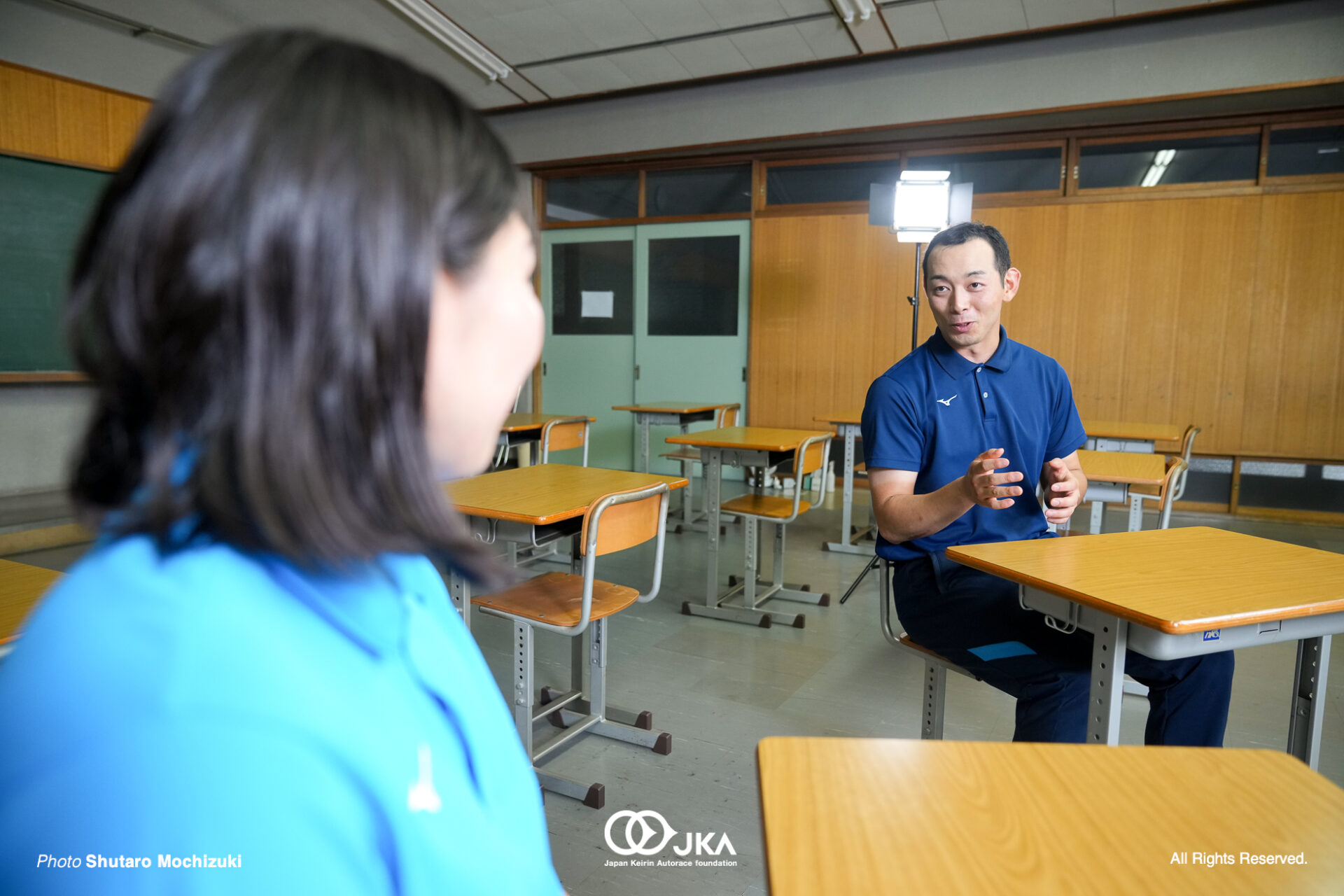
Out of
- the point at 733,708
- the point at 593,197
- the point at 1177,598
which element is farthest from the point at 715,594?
the point at 593,197

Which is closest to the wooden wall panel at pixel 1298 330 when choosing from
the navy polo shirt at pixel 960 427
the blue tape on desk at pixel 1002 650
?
the navy polo shirt at pixel 960 427

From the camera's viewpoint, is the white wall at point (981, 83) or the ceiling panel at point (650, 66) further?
the ceiling panel at point (650, 66)

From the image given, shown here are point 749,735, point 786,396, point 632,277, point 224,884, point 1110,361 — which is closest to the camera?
point 224,884

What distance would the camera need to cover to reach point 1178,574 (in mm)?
1374

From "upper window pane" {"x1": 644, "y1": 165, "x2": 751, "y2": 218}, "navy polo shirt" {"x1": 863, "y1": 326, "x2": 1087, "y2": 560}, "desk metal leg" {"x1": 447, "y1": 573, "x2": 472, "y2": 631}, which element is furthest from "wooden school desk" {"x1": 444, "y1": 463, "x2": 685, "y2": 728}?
"upper window pane" {"x1": 644, "y1": 165, "x2": 751, "y2": 218}

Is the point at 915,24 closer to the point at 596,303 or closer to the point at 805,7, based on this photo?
the point at 805,7

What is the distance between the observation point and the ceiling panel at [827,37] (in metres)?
5.36

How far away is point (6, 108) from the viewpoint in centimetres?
470

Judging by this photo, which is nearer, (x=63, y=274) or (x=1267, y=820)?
(x=63, y=274)

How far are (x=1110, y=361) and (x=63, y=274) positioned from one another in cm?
659

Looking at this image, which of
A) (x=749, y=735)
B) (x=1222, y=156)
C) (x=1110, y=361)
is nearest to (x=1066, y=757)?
(x=749, y=735)

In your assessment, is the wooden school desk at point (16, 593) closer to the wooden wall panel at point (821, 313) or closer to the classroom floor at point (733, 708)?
the classroom floor at point (733, 708)

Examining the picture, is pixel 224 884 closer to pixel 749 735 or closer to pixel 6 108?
pixel 749 735

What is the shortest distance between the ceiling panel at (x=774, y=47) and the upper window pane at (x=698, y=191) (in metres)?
0.98
